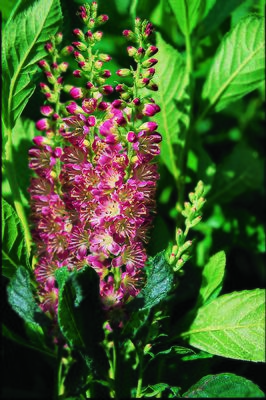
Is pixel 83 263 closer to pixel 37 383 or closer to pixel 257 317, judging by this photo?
pixel 257 317

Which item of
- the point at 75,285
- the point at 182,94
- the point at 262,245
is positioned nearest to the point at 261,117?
the point at 262,245

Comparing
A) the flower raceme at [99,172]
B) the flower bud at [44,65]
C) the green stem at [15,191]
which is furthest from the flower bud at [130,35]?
the green stem at [15,191]

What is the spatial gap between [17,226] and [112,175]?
144 millimetres

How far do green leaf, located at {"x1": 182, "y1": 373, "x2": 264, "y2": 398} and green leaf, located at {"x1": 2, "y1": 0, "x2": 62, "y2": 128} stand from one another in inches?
14.3

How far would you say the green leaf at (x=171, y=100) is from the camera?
0.77m

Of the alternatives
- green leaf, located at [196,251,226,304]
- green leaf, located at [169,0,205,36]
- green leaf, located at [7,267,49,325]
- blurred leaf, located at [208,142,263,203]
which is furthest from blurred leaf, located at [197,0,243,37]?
green leaf, located at [7,267,49,325]

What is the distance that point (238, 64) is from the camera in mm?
811

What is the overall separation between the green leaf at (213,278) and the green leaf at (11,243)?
213 millimetres

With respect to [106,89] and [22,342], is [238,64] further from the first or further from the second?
[22,342]

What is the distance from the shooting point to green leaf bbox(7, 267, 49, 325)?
2.02 ft

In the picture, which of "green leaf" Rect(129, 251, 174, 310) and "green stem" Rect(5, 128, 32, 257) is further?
"green stem" Rect(5, 128, 32, 257)

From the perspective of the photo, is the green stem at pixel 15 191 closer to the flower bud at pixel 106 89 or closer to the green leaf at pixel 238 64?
the flower bud at pixel 106 89

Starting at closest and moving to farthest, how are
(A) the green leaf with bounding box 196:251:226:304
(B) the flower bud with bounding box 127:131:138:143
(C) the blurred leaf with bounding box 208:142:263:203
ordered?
(B) the flower bud with bounding box 127:131:138:143
(A) the green leaf with bounding box 196:251:226:304
(C) the blurred leaf with bounding box 208:142:263:203

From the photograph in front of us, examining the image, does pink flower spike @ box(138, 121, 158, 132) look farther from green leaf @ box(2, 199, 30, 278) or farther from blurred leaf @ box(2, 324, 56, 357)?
blurred leaf @ box(2, 324, 56, 357)
